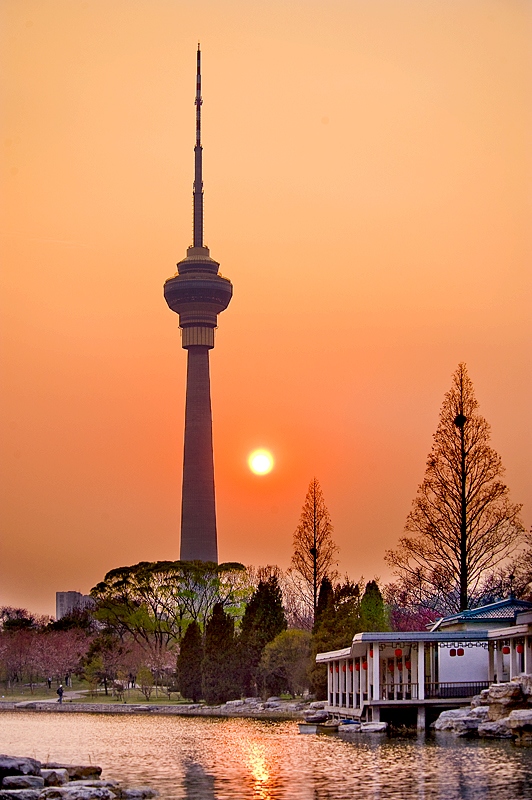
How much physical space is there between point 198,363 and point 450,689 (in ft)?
336

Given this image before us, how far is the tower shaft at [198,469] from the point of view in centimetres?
13662

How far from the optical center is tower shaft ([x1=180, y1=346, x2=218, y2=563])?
448ft

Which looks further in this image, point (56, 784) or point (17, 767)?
point (17, 767)

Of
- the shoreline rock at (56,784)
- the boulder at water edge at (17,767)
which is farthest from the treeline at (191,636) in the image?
the boulder at water edge at (17,767)

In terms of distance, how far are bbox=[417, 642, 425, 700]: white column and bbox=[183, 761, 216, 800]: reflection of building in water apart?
1143cm

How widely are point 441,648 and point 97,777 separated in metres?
17.5

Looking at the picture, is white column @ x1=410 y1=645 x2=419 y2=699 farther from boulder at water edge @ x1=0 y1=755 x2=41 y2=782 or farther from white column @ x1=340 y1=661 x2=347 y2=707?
boulder at water edge @ x1=0 y1=755 x2=41 y2=782

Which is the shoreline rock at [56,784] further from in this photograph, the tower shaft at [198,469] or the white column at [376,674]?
the tower shaft at [198,469]

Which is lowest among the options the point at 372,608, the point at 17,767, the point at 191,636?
the point at 17,767

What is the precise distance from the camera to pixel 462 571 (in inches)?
2051

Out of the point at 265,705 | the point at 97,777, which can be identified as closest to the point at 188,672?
the point at 265,705

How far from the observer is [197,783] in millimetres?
26609

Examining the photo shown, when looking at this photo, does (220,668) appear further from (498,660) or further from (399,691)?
(498,660)

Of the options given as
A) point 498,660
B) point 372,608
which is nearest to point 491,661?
point 498,660
